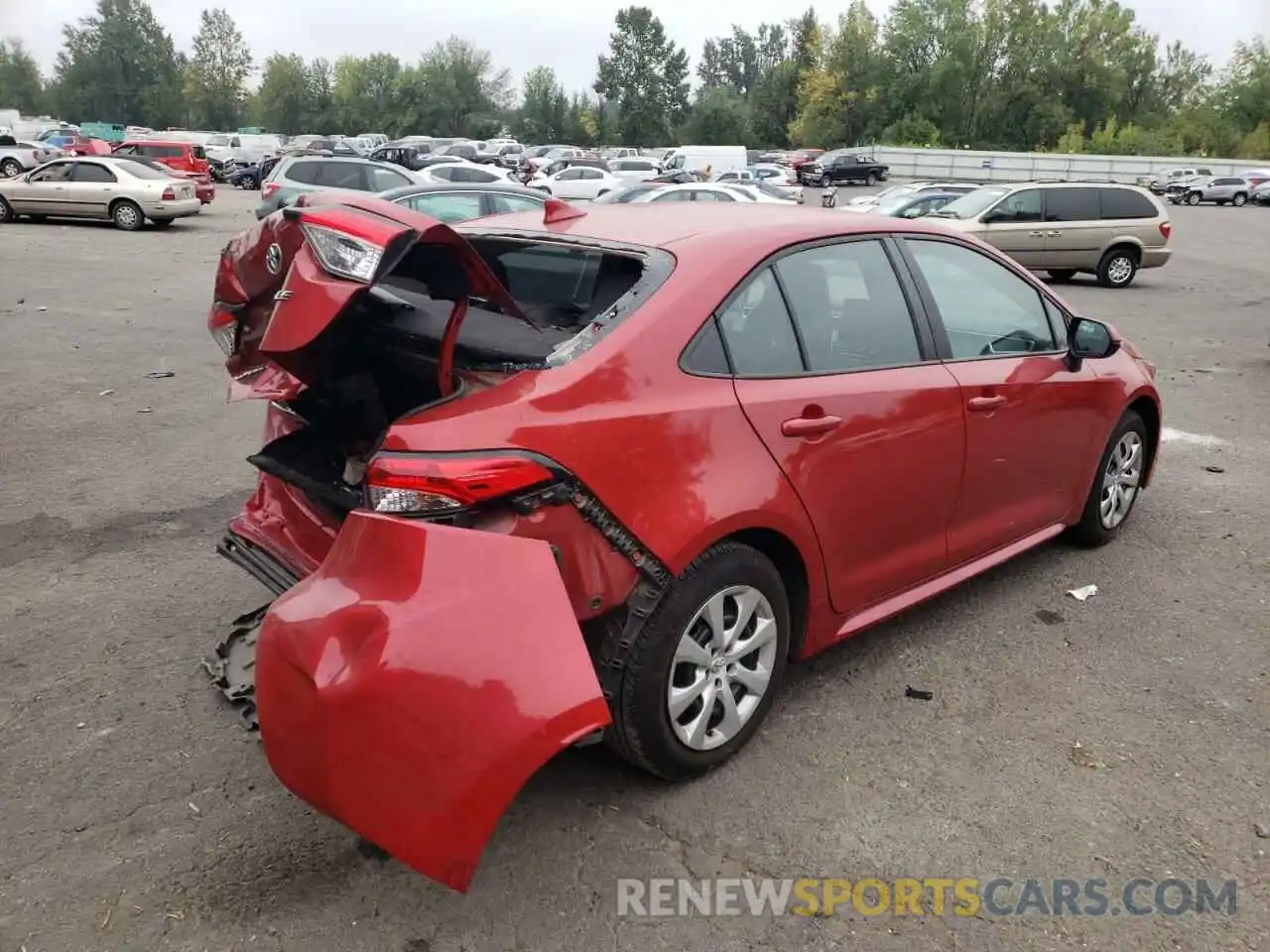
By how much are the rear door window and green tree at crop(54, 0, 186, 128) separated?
332ft

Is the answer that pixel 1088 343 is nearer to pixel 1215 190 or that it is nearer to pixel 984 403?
pixel 984 403

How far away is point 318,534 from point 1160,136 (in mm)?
87509

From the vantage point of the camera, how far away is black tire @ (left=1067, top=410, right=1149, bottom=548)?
4.88 meters

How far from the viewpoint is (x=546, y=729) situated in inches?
91.0

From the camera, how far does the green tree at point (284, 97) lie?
9925 cm

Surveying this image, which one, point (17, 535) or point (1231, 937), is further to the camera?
point (17, 535)

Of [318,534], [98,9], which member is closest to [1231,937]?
[318,534]

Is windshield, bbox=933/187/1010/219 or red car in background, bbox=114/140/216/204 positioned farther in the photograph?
red car in background, bbox=114/140/216/204

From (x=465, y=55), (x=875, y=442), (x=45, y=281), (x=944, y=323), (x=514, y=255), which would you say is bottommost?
(x=45, y=281)

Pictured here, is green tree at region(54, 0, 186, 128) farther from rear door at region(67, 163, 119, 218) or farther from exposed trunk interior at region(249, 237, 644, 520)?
exposed trunk interior at region(249, 237, 644, 520)

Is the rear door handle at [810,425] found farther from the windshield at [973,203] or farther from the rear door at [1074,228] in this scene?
the rear door at [1074,228]

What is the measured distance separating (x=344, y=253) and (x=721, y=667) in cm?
163

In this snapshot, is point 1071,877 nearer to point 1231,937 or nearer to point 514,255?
point 1231,937

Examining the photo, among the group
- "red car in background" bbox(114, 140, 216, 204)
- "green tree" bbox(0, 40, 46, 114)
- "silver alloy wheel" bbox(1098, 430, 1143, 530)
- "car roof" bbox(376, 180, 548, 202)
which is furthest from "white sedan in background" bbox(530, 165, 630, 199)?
"green tree" bbox(0, 40, 46, 114)
